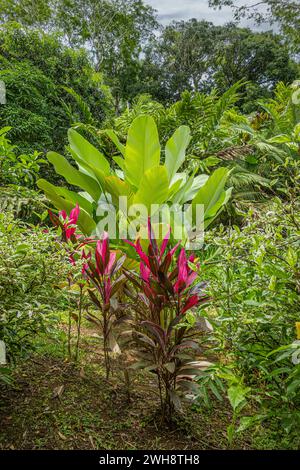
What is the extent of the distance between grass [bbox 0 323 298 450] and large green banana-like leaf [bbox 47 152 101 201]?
50.1 inches

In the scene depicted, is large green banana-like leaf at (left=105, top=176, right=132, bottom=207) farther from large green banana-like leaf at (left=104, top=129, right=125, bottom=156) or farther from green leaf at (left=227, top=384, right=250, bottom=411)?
green leaf at (left=227, top=384, right=250, bottom=411)

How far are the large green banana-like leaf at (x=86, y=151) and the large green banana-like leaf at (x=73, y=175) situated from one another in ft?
0.32

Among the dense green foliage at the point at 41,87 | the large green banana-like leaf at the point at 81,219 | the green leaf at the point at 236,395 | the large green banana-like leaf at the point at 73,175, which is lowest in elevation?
the green leaf at the point at 236,395

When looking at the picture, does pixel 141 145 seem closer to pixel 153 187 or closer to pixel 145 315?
pixel 153 187

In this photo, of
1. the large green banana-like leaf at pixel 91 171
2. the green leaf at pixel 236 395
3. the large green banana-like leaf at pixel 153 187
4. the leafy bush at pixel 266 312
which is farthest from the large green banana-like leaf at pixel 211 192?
the green leaf at pixel 236 395

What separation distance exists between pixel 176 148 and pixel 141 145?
36 cm

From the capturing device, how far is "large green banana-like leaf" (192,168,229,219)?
6.89 ft

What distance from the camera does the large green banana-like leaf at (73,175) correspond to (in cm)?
229

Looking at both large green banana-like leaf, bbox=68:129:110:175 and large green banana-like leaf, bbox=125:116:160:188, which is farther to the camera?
large green banana-like leaf, bbox=68:129:110:175

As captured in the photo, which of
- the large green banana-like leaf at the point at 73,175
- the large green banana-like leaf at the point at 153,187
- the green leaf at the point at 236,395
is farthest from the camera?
the large green banana-like leaf at the point at 73,175

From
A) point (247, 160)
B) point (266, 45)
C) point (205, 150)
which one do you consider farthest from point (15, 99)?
point (266, 45)

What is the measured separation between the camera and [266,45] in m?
17.2

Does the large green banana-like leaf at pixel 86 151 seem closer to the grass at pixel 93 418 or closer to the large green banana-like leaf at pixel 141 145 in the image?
the large green banana-like leaf at pixel 141 145

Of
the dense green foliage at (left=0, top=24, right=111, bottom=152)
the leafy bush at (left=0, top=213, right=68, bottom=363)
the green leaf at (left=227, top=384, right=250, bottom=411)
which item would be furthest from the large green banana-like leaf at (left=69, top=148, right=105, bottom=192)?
the dense green foliage at (left=0, top=24, right=111, bottom=152)
